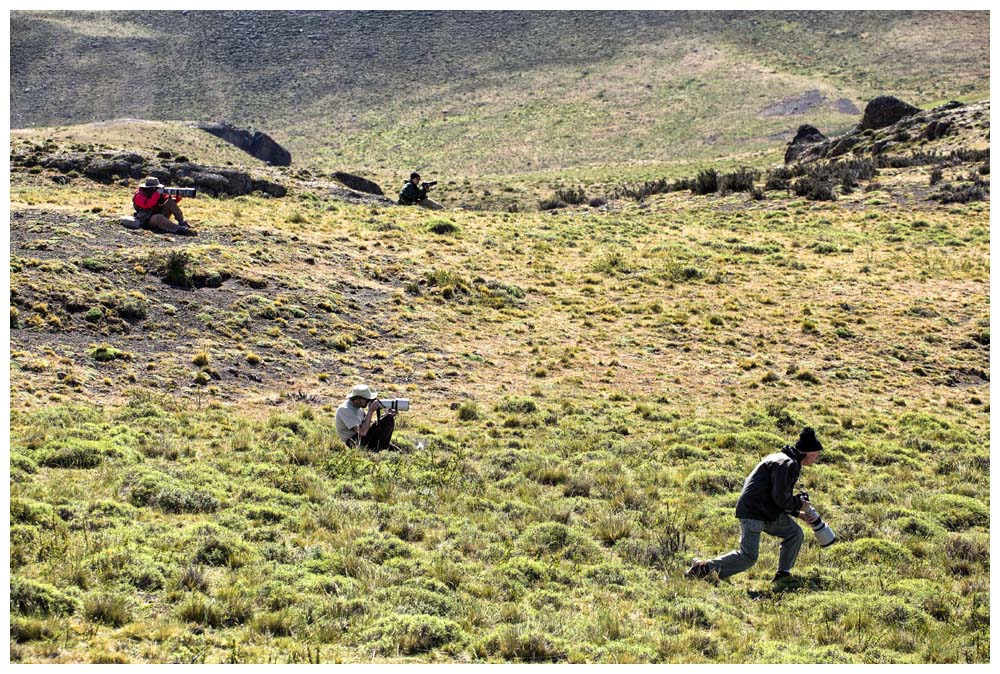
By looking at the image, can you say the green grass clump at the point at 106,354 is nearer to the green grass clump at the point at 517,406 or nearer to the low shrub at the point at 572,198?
the green grass clump at the point at 517,406

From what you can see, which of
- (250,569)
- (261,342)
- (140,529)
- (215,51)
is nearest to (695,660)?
(250,569)

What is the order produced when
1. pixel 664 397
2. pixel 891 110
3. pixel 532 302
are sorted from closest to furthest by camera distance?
pixel 664 397, pixel 532 302, pixel 891 110

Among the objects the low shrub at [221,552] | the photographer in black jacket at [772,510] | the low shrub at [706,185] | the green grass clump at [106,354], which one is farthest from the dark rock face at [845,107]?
the low shrub at [221,552]

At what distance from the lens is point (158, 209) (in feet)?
78.6

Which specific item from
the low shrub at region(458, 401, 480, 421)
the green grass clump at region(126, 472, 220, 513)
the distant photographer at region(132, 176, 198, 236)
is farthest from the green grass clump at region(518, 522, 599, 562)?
the distant photographer at region(132, 176, 198, 236)

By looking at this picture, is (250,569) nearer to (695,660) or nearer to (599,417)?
(695,660)

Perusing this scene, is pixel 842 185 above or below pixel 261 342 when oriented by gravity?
above

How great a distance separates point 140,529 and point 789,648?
6118mm

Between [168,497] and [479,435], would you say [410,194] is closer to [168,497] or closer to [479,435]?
[479,435]

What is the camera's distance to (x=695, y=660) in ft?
25.2

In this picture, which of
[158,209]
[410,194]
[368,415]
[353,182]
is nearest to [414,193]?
[410,194]

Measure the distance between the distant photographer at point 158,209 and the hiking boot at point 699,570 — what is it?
17598 millimetres

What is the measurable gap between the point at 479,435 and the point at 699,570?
5.95 m

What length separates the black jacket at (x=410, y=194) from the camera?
1356 inches
